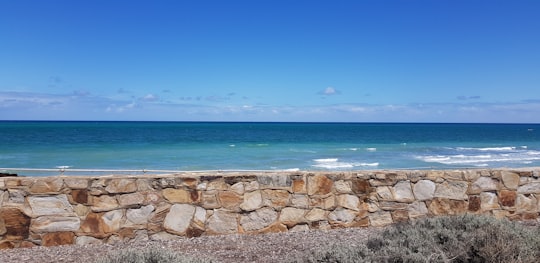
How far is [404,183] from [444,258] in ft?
8.52

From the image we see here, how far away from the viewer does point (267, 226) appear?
5473 millimetres

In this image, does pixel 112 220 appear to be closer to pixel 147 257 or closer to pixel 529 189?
pixel 147 257

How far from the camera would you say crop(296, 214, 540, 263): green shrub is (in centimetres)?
339

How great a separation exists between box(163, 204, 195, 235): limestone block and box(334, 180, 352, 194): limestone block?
6.31 ft

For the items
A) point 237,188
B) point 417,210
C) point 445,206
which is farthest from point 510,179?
point 237,188

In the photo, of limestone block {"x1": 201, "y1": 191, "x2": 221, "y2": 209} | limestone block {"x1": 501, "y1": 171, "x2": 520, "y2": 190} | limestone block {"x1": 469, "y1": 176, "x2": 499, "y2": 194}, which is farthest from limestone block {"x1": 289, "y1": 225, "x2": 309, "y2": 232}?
limestone block {"x1": 501, "y1": 171, "x2": 520, "y2": 190}

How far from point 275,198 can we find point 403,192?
69.7 inches

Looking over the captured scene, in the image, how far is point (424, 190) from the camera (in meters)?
5.91

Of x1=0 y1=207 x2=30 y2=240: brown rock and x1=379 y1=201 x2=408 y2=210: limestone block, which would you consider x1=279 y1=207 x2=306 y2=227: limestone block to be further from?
x1=0 y1=207 x2=30 y2=240: brown rock

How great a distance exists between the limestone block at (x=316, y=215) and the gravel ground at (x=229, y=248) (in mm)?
173

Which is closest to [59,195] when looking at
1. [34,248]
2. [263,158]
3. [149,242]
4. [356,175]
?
[34,248]

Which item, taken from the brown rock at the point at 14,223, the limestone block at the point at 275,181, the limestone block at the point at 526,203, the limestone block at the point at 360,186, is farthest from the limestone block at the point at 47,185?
the limestone block at the point at 526,203

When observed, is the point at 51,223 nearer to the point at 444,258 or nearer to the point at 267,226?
the point at 267,226

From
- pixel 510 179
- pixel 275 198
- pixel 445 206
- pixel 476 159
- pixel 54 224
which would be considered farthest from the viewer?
pixel 476 159
